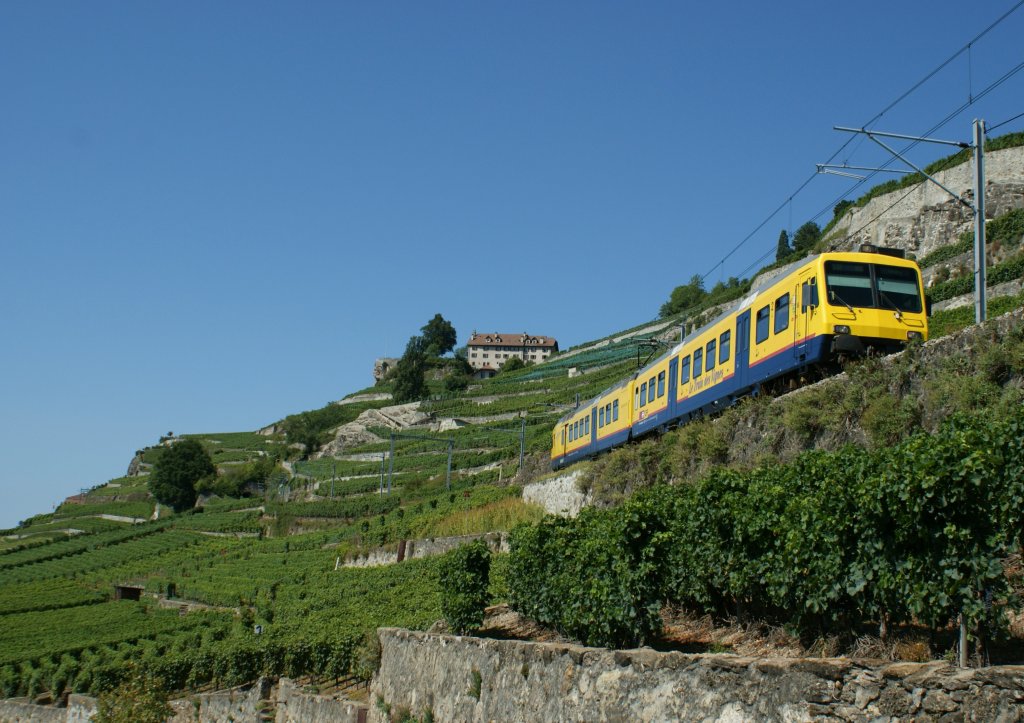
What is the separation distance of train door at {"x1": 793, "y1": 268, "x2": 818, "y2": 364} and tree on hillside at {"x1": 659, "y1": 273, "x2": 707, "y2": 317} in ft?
398

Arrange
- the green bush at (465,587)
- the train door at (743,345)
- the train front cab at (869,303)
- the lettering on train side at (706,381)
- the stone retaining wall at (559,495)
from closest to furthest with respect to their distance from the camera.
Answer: the green bush at (465,587)
the train front cab at (869,303)
the train door at (743,345)
the lettering on train side at (706,381)
the stone retaining wall at (559,495)

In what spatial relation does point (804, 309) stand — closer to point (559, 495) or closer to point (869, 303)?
point (869, 303)

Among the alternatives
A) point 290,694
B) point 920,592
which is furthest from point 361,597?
point 920,592

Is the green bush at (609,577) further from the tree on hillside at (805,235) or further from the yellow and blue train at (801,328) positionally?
the tree on hillside at (805,235)

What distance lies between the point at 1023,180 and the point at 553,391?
52944mm

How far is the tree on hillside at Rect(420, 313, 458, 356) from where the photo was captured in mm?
164875

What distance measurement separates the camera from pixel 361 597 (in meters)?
28.1

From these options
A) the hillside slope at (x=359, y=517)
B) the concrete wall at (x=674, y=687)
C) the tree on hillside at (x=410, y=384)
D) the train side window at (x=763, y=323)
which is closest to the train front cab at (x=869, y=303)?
the hillside slope at (x=359, y=517)

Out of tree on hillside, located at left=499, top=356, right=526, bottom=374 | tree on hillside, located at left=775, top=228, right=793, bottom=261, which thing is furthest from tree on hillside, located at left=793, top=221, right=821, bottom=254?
tree on hillside, located at left=499, top=356, right=526, bottom=374

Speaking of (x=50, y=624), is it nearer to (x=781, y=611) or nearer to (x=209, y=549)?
(x=209, y=549)

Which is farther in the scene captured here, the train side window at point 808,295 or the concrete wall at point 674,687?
the train side window at point 808,295

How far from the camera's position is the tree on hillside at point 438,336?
164875mm

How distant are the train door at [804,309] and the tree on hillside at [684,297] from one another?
121 m

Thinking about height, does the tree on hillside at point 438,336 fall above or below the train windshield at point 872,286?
above
